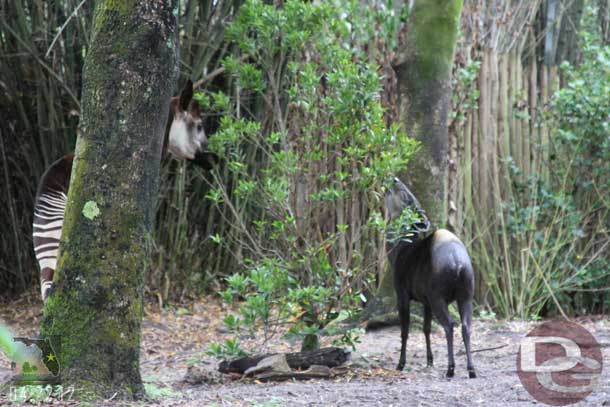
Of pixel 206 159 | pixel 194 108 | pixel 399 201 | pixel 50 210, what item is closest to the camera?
pixel 399 201

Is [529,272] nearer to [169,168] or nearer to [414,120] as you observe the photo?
[414,120]

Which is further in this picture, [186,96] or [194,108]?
[194,108]

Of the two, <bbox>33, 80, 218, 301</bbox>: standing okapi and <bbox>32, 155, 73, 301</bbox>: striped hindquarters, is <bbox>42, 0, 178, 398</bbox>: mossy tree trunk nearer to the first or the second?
<bbox>33, 80, 218, 301</bbox>: standing okapi

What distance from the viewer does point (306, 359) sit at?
14.5ft

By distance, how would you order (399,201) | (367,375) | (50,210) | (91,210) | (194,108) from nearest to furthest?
(91,210)
(367,375)
(399,201)
(50,210)
(194,108)

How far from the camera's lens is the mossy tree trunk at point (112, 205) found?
9.80 ft

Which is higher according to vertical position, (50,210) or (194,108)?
(194,108)

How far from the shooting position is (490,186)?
7.05m

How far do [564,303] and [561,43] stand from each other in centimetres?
399

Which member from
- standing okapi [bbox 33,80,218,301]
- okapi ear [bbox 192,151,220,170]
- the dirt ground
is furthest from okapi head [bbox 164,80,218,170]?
the dirt ground

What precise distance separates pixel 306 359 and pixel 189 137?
186 centimetres

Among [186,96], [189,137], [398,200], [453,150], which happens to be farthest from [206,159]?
[453,150]

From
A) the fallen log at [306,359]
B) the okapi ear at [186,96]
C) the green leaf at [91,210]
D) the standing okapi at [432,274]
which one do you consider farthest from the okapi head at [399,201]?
the green leaf at [91,210]

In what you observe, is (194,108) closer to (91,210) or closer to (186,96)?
(186,96)
